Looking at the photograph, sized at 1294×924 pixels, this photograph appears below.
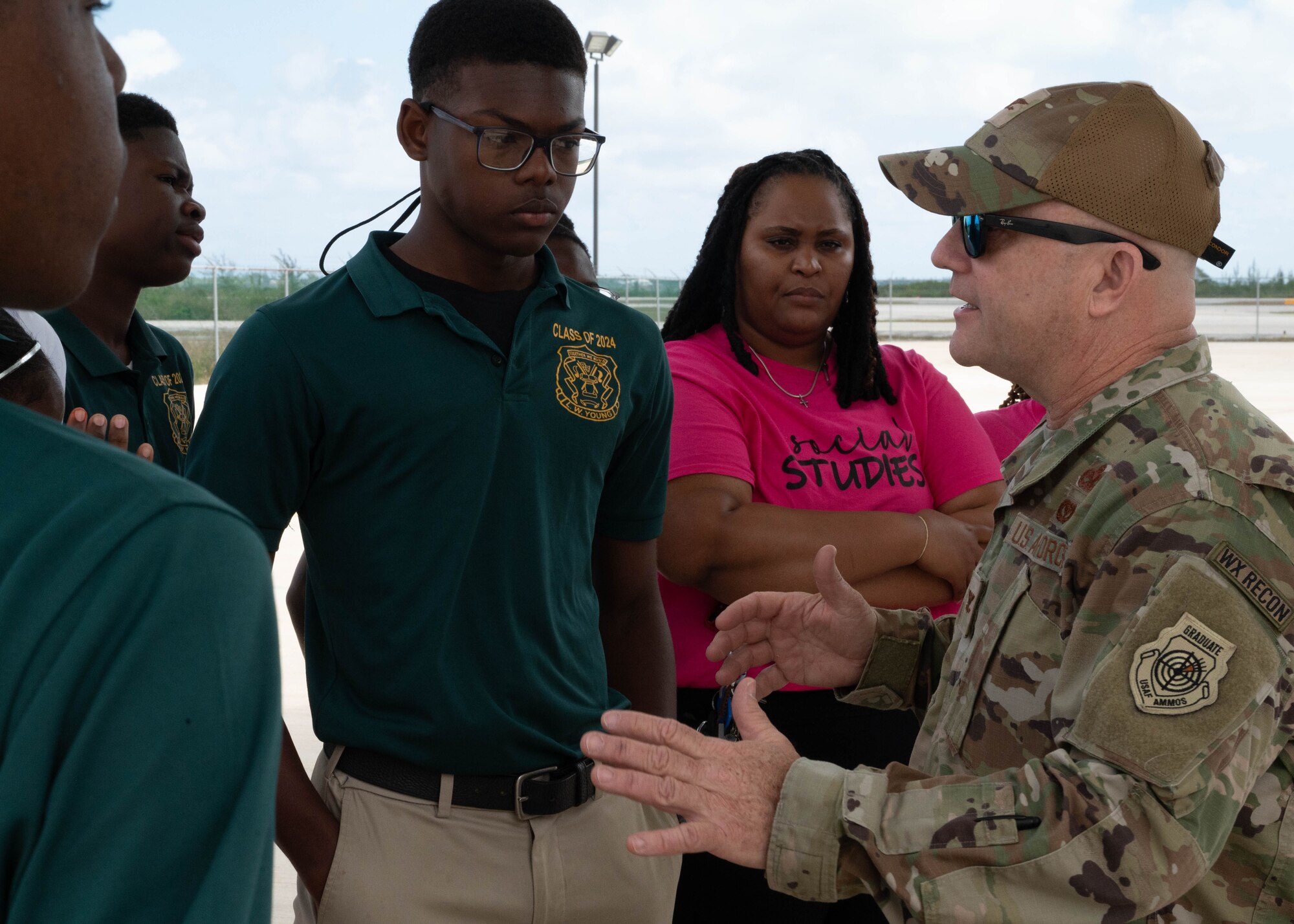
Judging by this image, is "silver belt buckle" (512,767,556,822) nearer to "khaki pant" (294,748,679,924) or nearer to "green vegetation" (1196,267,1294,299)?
"khaki pant" (294,748,679,924)

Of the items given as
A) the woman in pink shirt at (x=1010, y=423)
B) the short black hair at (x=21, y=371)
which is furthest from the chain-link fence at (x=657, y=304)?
the short black hair at (x=21, y=371)

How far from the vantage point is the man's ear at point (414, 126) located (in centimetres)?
211

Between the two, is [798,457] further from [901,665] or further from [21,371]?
[21,371]

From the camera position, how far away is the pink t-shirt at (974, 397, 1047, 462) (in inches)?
137

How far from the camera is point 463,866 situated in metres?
1.91

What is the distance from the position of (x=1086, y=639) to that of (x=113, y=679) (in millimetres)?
1207

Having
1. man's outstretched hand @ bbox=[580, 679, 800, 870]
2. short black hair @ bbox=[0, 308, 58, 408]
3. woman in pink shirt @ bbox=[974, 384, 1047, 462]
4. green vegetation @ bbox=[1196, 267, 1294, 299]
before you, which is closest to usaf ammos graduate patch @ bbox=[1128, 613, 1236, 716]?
man's outstretched hand @ bbox=[580, 679, 800, 870]

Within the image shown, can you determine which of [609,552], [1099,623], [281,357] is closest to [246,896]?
[1099,623]

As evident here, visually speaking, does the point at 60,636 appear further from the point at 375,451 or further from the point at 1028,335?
the point at 1028,335

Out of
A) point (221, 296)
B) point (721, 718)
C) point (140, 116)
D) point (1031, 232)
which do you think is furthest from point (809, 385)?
point (221, 296)

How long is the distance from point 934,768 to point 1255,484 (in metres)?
0.66

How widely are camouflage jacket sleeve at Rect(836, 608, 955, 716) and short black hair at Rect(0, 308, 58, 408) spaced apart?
62.8 inches

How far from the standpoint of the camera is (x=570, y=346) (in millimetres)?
2121

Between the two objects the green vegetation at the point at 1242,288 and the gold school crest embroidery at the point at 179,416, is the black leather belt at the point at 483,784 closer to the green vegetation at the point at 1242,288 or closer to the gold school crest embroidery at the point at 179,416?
the gold school crest embroidery at the point at 179,416
